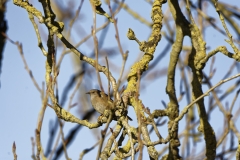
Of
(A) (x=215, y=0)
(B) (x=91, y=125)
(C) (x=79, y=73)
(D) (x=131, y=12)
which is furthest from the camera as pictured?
(C) (x=79, y=73)

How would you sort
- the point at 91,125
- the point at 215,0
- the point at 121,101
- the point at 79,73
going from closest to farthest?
the point at 121,101, the point at 91,125, the point at 215,0, the point at 79,73

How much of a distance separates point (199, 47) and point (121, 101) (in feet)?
3.58

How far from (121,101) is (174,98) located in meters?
0.86

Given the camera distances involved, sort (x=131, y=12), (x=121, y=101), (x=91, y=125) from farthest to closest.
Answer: (x=131, y=12) → (x=91, y=125) → (x=121, y=101)

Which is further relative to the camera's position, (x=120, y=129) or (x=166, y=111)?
(x=166, y=111)

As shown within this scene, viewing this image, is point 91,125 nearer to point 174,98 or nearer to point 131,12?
point 174,98

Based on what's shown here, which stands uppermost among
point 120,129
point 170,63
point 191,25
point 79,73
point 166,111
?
point 79,73

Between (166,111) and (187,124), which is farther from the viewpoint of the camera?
(187,124)

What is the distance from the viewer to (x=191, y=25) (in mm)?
3604

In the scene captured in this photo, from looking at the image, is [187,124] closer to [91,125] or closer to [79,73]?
[79,73]

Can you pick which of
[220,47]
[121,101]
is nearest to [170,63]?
[220,47]

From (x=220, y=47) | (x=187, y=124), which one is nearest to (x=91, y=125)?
(x=220, y=47)

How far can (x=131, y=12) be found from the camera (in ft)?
16.5

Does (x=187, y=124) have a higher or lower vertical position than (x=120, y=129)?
higher
